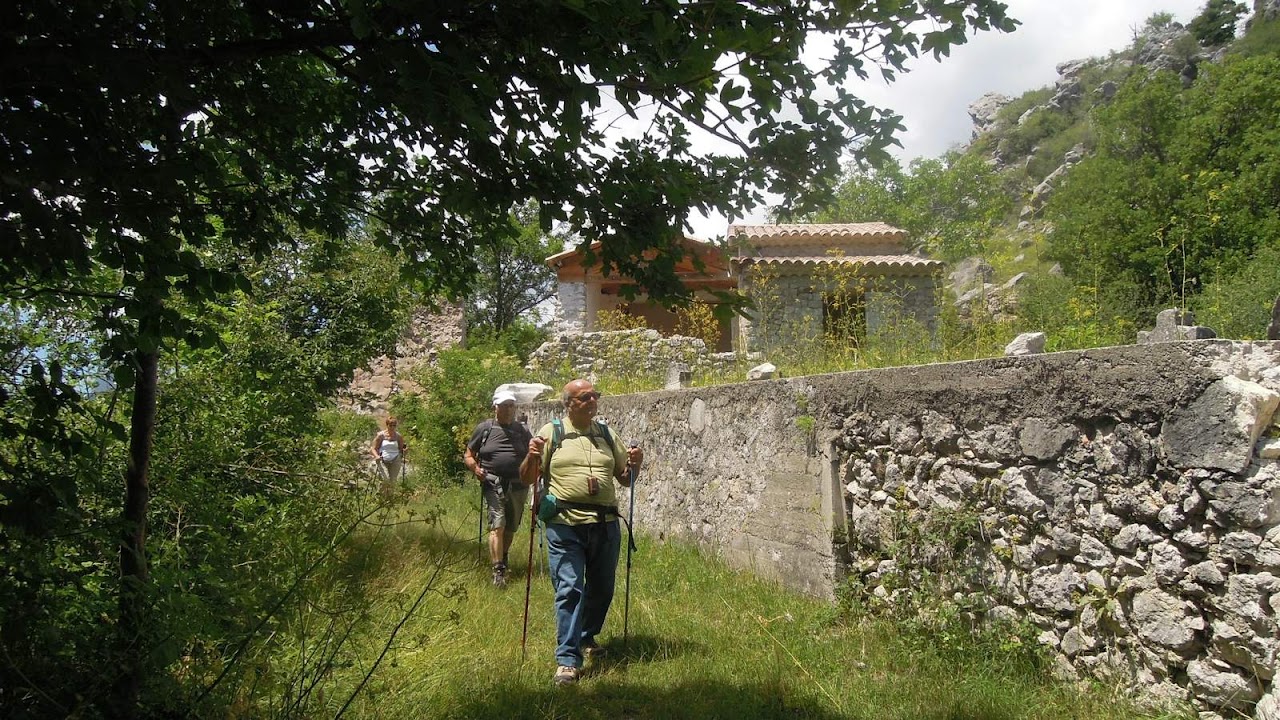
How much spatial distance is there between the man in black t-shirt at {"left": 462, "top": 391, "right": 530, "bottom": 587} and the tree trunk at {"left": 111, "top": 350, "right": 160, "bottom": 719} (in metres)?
4.03

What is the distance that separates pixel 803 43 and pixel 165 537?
3.53 metres

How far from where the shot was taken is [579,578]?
4.72 m

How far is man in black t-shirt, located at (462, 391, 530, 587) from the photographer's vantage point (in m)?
7.07

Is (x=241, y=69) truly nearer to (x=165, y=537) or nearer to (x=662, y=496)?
(x=165, y=537)

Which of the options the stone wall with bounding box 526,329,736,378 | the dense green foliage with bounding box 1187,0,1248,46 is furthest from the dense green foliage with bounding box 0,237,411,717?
the dense green foliage with bounding box 1187,0,1248,46

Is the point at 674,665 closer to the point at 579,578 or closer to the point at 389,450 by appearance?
the point at 579,578

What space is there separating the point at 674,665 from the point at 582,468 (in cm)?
129

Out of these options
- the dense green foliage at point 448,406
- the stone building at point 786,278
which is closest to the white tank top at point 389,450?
the dense green foliage at point 448,406

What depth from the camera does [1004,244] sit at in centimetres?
3628

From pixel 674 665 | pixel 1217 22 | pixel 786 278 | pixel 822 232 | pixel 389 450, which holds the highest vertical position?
pixel 1217 22

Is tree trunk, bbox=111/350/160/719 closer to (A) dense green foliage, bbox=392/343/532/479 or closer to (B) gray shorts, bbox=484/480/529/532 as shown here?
(B) gray shorts, bbox=484/480/529/532

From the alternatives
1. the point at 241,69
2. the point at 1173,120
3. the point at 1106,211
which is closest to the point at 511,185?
the point at 241,69

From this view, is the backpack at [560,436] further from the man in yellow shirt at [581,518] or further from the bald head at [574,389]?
the bald head at [574,389]

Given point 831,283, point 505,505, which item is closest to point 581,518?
point 505,505
